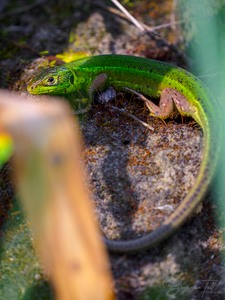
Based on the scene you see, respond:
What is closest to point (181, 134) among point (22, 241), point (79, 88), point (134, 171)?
point (134, 171)

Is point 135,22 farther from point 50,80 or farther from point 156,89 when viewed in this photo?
point 50,80

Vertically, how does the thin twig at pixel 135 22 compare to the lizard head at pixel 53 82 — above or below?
above

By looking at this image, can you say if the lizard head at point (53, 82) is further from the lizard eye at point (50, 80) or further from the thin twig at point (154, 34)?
the thin twig at point (154, 34)

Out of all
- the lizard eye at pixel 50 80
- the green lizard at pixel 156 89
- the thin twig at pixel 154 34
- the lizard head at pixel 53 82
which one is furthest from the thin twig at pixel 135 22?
the lizard eye at pixel 50 80

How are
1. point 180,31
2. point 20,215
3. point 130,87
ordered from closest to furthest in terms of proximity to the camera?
point 20,215 < point 130,87 < point 180,31

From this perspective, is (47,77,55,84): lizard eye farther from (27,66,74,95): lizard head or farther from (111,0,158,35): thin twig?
(111,0,158,35): thin twig

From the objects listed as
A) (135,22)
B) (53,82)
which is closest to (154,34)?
(135,22)

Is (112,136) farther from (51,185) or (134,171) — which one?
(51,185)

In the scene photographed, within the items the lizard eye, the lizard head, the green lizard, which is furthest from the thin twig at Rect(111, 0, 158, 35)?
the lizard eye
